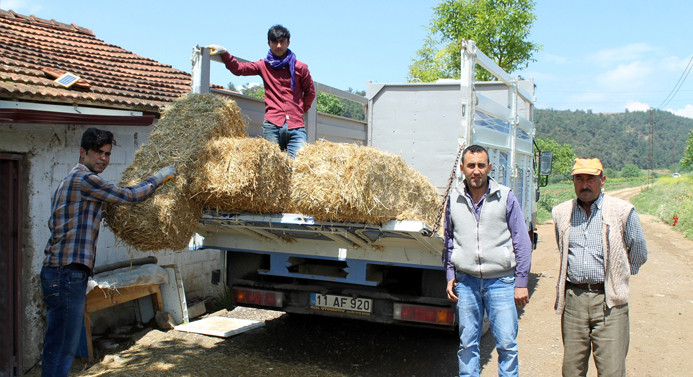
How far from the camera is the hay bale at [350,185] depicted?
11.2ft

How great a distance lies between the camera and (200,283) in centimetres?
743

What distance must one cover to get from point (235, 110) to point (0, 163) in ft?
7.40

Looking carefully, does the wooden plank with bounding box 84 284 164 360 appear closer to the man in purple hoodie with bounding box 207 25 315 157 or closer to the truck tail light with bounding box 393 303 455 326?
the man in purple hoodie with bounding box 207 25 315 157

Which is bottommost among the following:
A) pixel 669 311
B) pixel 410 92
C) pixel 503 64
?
pixel 669 311

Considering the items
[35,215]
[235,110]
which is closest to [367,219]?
[235,110]

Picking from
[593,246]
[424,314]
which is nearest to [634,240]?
[593,246]

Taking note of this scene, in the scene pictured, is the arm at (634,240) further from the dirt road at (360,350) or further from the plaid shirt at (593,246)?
the dirt road at (360,350)

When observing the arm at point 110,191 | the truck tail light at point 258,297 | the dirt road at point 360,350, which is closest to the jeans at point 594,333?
the dirt road at point 360,350

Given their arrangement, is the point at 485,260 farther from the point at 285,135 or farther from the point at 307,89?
the point at 307,89

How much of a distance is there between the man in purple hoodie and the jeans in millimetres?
2548

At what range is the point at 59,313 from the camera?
Result: 3.40 metres

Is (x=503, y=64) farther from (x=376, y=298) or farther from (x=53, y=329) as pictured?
(x=53, y=329)

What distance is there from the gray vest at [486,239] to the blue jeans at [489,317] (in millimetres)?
80

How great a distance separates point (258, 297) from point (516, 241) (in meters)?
2.38
